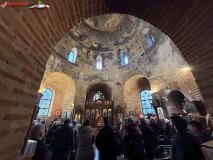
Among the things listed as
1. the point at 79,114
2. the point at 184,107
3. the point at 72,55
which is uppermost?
the point at 72,55

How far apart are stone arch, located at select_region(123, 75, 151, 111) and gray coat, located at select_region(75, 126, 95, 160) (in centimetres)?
836

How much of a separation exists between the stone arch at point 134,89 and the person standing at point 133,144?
8.29 meters

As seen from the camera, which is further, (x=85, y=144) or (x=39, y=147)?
(x=85, y=144)

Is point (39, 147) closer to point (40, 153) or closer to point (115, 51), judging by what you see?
point (40, 153)

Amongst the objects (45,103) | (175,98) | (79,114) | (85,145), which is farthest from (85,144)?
(45,103)

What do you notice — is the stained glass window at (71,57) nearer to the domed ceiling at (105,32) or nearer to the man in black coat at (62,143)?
the domed ceiling at (105,32)

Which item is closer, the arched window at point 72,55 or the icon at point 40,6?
the icon at point 40,6

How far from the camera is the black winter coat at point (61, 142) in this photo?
8.23ft

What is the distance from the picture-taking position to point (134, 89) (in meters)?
A: 11.9

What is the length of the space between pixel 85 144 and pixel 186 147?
2256mm

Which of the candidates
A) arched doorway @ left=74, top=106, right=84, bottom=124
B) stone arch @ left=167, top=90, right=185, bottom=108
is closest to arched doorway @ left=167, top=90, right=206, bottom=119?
stone arch @ left=167, top=90, right=185, bottom=108

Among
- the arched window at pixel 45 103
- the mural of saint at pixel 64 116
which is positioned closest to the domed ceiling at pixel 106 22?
the arched window at pixel 45 103

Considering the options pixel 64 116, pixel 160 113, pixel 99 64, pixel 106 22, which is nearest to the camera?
pixel 160 113

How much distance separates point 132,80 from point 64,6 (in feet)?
33.0
